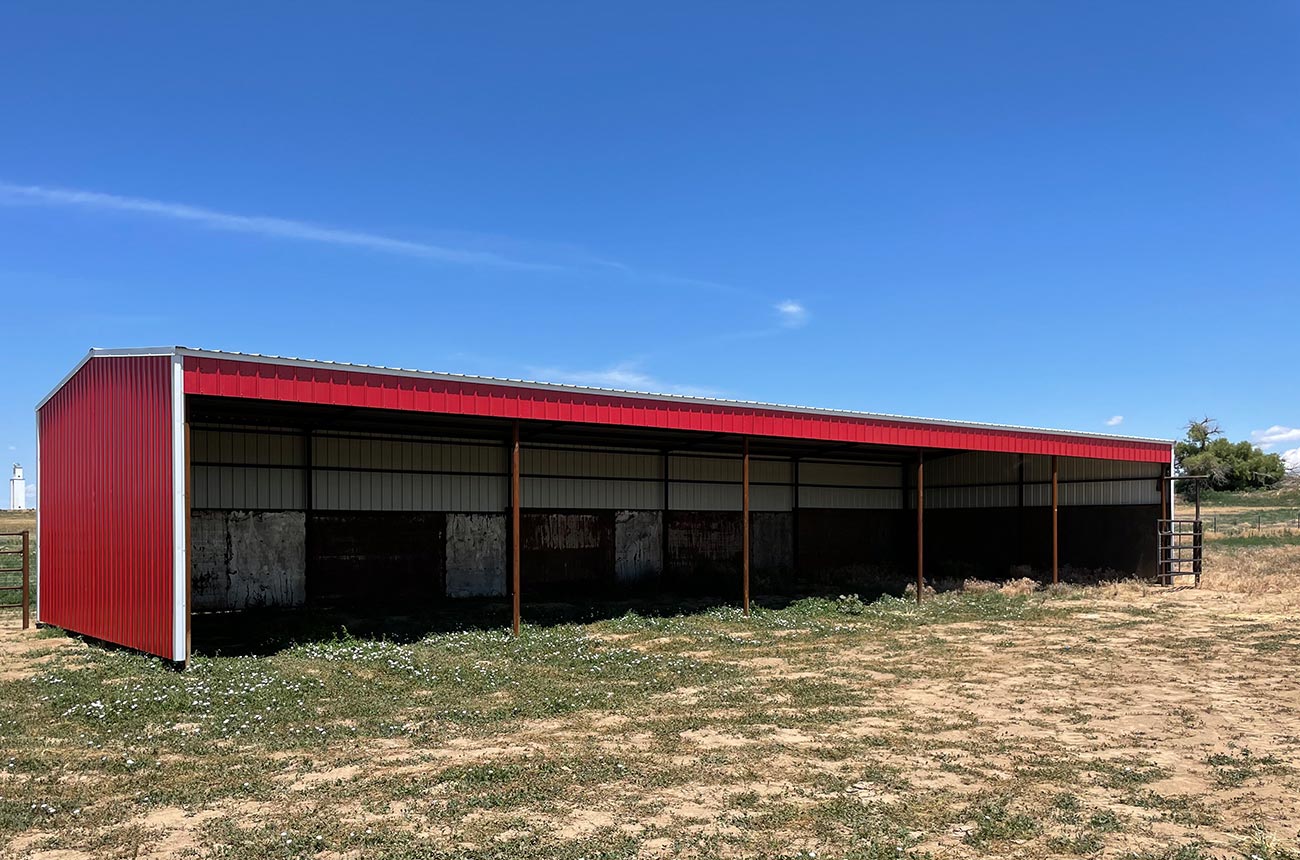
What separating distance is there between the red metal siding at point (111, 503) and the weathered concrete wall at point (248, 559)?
111 inches

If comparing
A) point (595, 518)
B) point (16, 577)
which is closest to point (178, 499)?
point (595, 518)

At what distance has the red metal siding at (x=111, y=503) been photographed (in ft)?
52.7

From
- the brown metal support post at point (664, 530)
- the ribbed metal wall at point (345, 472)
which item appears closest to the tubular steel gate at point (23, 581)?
the ribbed metal wall at point (345, 472)

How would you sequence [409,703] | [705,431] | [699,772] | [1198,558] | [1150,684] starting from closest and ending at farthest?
[699,772]
[409,703]
[1150,684]
[705,431]
[1198,558]

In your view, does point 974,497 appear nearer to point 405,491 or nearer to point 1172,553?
point 1172,553

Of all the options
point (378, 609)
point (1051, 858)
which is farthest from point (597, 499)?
point (1051, 858)

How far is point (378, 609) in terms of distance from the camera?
2367 centimetres

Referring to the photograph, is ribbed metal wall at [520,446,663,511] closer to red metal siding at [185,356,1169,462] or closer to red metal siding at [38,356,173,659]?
red metal siding at [185,356,1169,462]

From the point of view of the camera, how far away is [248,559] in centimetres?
2336

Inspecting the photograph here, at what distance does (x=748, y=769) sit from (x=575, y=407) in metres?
11.1

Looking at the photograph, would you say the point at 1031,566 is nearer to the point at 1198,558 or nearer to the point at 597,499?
the point at 1198,558

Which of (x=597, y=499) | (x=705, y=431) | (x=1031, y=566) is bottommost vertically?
(x=1031, y=566)

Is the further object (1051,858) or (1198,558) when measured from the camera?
(1198,558)

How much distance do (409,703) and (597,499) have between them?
641 inches
